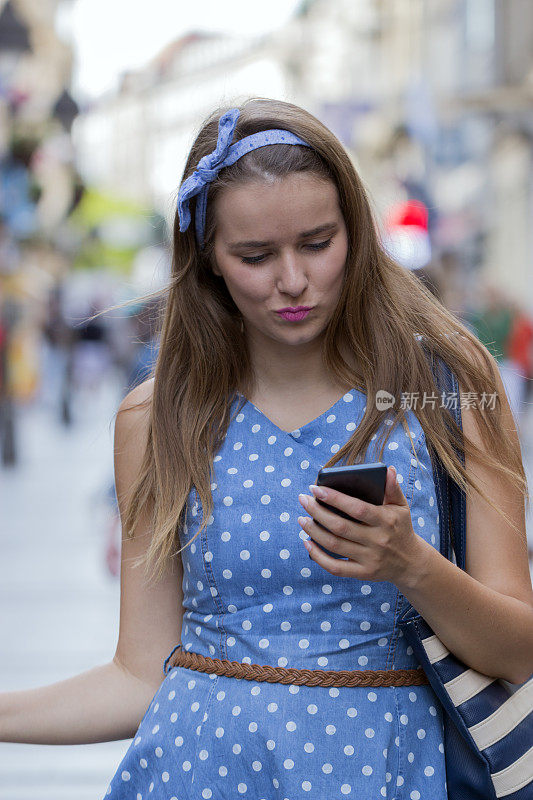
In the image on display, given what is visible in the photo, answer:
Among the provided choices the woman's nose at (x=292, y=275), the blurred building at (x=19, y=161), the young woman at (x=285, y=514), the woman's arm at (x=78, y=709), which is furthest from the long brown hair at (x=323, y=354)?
the blurred building at (x=19, y=161)

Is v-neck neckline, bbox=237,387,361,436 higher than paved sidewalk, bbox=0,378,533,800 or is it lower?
higher

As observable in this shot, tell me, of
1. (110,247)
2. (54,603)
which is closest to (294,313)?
(54,603)

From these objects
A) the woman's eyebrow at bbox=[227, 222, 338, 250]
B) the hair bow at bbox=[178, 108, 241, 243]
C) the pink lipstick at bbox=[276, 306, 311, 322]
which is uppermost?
the hair bow at bbox=[178, 108, 241, 243]

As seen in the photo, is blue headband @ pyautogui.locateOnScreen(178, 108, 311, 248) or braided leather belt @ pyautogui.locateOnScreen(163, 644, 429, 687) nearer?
braided leather belt @ pyautogui.locateOnScreen(163, 644, 429, 687)

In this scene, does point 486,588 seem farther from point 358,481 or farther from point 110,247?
point 110,247

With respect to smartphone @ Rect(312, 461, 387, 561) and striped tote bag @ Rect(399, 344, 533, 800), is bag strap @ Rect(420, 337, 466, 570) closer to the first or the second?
striped tote bag @ Rect(399, 344, 533, 800)

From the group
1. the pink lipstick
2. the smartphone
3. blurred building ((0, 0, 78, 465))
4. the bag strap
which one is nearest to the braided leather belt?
the bag strap

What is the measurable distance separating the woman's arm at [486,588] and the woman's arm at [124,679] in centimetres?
51

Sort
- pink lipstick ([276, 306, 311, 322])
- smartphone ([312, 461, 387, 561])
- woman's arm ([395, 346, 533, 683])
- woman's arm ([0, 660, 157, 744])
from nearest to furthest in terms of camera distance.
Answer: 1. smartphone ([312, 461, 387, 561])
2. woman's arm ([395, 346, 533, 683])
3. pink lipstick ([276, 306, 311, 322])
4. woman's arm ([0, 660, 157, 744])

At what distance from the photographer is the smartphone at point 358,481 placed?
1521 millimetres

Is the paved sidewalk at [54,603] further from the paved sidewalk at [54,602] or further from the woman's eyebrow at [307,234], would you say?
the woman's eyebrow at [307,234]

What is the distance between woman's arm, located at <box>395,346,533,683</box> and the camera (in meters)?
1.66

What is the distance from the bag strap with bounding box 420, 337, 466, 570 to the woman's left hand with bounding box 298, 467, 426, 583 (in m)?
0.24

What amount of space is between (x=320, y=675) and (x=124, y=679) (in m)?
0.43
